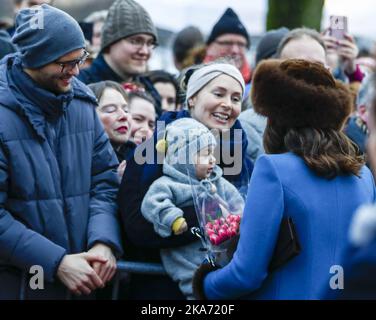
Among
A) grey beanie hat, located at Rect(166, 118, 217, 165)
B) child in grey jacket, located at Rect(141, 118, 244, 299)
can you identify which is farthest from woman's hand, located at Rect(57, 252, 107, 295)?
grey beanie hat, located at Rect(166, 118, 217, 165)

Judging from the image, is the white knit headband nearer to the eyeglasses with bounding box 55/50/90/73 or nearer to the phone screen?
the eyeglasses with bounding box 55/50/90/73

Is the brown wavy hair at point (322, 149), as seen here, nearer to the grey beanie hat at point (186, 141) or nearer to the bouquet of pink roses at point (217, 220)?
the bouquet of pink roses at point (217, 220)

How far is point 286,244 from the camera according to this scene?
364 centimetres

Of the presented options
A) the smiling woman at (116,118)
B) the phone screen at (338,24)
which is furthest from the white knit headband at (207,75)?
the phone screen at (338,24)

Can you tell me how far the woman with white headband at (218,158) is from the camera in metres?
4.43

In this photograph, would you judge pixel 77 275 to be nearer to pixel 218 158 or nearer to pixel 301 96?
pixel 218 158

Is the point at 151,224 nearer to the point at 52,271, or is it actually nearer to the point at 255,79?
the point at 52,271

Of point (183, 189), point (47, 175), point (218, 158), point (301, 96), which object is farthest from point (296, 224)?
point (47, 175)

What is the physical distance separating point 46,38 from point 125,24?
6.03 feet

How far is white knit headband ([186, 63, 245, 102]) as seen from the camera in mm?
4816

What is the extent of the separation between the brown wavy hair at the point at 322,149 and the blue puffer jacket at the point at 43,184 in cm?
110
